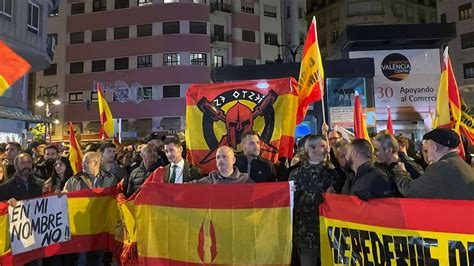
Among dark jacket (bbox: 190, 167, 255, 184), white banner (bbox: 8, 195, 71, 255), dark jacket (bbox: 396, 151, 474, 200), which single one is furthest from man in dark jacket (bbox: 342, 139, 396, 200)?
white banner (bbox: 8, 195, 71, 255)

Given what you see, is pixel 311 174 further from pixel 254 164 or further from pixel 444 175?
pixel 444 175

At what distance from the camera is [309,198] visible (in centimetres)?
505

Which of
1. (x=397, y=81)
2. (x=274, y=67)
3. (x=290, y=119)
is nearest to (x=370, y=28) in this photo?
(x=397, y=81)

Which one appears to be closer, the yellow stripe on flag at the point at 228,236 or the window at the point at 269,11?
the yellow stripe on flag at the point at 228,236

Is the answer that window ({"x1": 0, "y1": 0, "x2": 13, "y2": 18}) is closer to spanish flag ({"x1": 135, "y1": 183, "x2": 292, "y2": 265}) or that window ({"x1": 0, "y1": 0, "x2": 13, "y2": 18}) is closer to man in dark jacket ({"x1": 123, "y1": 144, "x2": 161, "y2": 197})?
man in dark jacket ({"x1": 123, "y1": 144, "x2": 161, "y2": 197})

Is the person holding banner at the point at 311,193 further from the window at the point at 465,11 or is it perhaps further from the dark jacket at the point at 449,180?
the window at the point at 465,11

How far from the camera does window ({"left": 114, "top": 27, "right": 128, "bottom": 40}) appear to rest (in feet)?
152

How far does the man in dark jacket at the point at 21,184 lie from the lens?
235 inches

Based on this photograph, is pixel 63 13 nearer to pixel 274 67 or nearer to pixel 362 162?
pixel 274 67

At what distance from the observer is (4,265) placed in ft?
17.8

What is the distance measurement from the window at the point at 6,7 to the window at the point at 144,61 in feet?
70.5

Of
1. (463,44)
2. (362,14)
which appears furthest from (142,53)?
(362,14)

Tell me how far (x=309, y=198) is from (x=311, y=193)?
2.3 inches

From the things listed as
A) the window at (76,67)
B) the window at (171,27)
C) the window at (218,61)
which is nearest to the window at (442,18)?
the window at (218,61)
